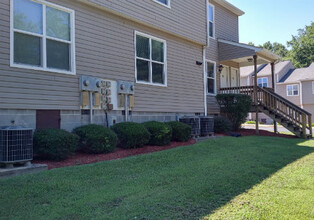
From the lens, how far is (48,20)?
6.32 m

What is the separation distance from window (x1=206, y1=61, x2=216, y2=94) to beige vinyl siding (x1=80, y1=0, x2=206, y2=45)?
6.55ft

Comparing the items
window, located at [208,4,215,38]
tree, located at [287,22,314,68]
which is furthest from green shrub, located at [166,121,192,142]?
tree, located at [287,22,314,68]

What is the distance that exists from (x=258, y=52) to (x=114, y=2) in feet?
25.8

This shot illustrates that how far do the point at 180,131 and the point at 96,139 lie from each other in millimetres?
3012

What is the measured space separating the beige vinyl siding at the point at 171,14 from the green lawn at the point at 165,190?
4.44 metres

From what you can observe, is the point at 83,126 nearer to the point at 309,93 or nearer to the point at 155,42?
the point at 155,42

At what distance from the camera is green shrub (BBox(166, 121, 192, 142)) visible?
8289 millimetres

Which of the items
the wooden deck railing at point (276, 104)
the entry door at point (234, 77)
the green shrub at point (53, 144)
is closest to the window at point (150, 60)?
the green shrub at point (53, 144)

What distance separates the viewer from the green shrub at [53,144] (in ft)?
17.5

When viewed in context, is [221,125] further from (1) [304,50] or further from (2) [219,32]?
(1) [304,50]

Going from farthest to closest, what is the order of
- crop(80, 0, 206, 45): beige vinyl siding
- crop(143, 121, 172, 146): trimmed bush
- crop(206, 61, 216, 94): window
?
crop(206, 61, 216, 94): window < crop(80, 0, 206, 45): beige vinyl siding < crop(143, 121, 172, 146): trimmed bush

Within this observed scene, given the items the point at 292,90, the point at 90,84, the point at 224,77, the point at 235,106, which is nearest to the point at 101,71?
the point at 90,84

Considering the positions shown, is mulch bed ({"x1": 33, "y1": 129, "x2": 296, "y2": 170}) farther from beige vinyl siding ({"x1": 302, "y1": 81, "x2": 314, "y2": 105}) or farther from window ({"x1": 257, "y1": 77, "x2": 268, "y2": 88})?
window ({"x1": 257, "y1": 77, "x2": 268, "y2": 88})

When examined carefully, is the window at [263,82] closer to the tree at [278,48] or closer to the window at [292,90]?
the window at [292,90]
